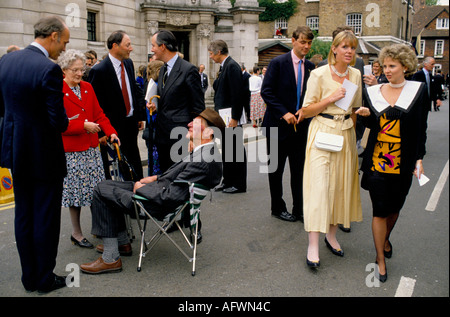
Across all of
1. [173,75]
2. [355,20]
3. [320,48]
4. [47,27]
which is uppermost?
[355,20]

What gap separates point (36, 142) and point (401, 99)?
3.23m

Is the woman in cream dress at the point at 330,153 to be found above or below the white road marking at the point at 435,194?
above

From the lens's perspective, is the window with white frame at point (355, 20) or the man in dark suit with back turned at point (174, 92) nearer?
the man in dark suit with back turned at point (174, 92)

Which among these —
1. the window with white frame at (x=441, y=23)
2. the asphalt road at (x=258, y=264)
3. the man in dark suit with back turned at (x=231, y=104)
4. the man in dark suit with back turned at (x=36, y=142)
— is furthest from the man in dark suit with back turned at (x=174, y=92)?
the window with white frame at (x=441, y=23)

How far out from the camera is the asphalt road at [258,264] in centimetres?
375

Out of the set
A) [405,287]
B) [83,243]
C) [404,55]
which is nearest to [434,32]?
[404,55]

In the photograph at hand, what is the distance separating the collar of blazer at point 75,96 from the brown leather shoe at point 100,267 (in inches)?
65.6

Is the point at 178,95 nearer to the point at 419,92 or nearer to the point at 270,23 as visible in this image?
the point at 419,92

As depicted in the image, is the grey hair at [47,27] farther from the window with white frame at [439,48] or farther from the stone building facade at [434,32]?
the window with white frame at [439,48]

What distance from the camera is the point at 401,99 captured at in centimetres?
391

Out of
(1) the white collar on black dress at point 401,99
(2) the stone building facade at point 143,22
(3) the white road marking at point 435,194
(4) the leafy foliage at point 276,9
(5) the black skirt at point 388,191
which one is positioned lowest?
(3) the white road marking at point 435,194

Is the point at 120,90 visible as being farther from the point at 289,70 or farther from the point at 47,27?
the point at 289,70

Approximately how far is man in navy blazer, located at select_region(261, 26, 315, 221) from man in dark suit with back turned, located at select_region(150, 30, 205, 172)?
1008mm
